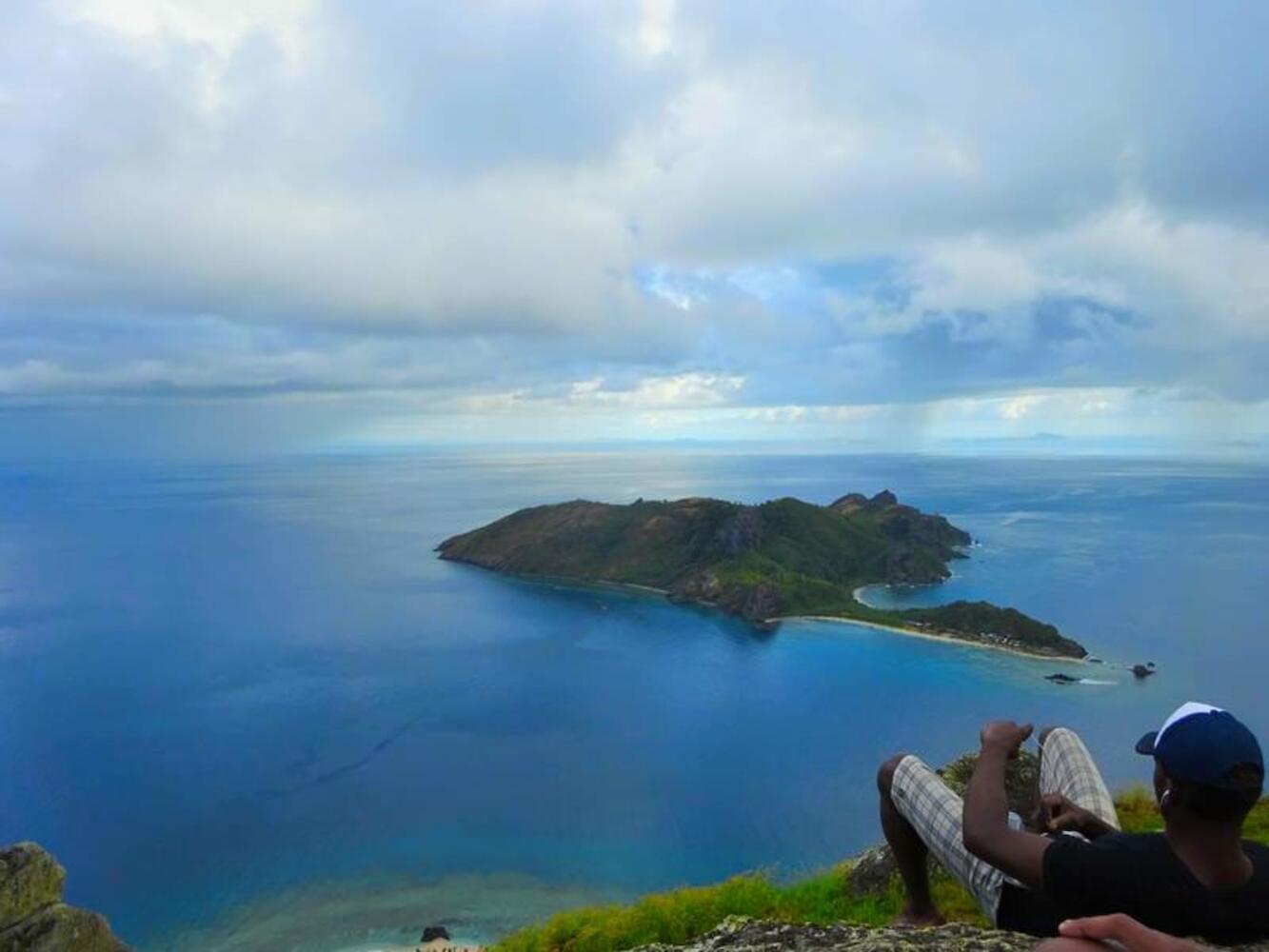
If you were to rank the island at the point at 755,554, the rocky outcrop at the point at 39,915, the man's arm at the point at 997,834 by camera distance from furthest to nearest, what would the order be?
the island at the point at 755,554, the rocky outcrop at the point at 39,915, the man's arm at the point at 997,834

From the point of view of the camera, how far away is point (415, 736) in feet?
204

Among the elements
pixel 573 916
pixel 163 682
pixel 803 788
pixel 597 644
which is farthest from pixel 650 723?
pixel 573 916

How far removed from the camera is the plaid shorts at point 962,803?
14.1ft

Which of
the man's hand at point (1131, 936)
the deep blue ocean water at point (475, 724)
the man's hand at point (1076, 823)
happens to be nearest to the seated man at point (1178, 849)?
the man's hand at point (1131, 936)

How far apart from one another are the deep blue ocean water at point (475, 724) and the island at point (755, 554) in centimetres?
562

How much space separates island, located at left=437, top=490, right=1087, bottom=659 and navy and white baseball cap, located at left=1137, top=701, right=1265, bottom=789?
8824 centimetres

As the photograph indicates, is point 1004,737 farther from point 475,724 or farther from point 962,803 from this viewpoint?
point 475,724

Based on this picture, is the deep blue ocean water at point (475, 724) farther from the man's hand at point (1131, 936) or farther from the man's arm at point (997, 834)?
the man's hand at point (1131, 936)

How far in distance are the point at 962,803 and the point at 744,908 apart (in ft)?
19.8

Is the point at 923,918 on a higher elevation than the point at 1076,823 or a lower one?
lower

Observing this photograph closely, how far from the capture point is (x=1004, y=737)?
4.06 m

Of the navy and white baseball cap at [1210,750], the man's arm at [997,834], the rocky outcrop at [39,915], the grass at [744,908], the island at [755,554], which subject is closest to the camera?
the navy and white baseball cap at [1210,750]

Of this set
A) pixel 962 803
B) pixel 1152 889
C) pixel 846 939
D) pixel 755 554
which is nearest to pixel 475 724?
pixel 755 554

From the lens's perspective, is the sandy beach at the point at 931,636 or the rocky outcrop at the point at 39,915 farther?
the sandy beach at the point at 931,636
